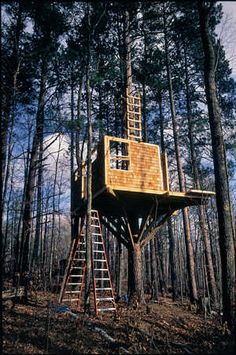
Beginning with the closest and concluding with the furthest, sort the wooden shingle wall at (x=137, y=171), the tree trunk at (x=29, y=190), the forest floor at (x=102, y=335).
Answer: the forest floor at (x=102, y=335), the wooden shingle wall at (x=137, y=171), the tree trunk at (x=29, y=190)

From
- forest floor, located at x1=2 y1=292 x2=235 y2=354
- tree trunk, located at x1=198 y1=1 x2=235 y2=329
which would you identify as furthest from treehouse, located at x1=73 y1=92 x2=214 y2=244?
forest floor, located at x1=2 y1=292 x2=235 y2=354

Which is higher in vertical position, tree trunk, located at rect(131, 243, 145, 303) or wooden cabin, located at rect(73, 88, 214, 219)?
wooden cabin, located at rect(73, 88, 214, 219)

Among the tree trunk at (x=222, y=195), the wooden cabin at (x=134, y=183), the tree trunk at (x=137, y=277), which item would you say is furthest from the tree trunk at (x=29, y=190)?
the tree trunk at (x=222, y=195)

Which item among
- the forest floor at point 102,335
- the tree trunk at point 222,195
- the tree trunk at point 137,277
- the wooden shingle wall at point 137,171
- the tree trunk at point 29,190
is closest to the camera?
the forest floor at point 102,335

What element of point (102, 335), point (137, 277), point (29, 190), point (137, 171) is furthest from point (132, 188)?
point (102, 335)

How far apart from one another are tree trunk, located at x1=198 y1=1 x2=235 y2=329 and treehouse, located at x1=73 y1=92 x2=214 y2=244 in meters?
2.21

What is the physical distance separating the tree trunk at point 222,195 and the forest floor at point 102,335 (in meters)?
0.75

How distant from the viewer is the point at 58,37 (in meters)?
11.8

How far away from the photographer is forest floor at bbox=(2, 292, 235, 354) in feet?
19.2

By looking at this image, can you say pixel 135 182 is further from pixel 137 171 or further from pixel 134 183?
pixel 137 171

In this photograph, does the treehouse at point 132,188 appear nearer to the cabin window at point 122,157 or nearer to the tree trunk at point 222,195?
the cabin window at point 122,157

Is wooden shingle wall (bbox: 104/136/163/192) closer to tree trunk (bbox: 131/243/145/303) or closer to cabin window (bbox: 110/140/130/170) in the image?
cabin window (bbox: 110/140/130/170)

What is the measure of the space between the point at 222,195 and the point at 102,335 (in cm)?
416

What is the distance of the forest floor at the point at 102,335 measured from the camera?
230 inches
